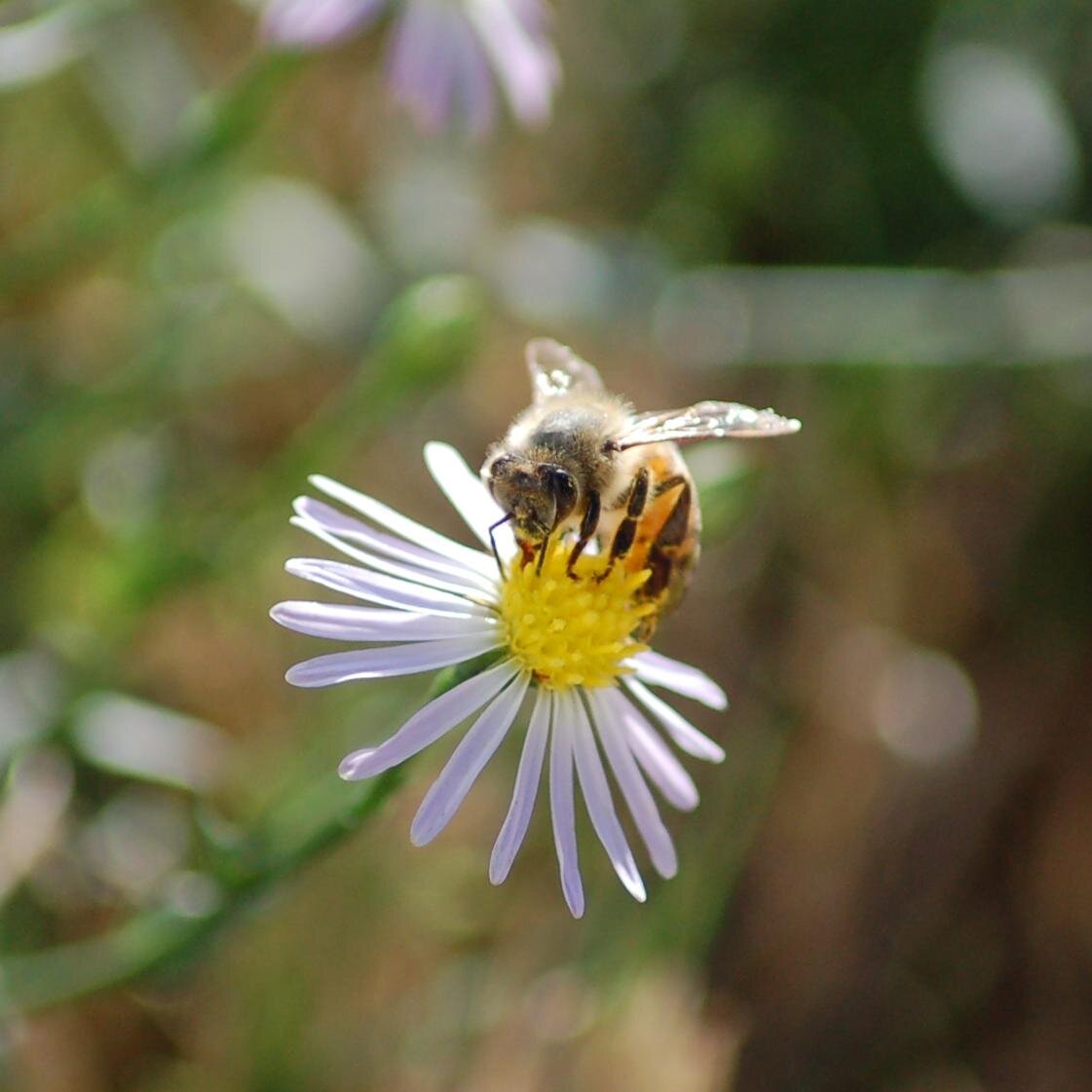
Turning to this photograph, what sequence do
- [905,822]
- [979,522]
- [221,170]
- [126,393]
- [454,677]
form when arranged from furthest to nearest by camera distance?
[979,522], [905,822], [221,170], [126,393], [454,677]

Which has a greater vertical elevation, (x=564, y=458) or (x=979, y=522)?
(x=564, y=458)

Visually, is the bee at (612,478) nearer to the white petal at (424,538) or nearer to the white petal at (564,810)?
the white petal at (424,538)

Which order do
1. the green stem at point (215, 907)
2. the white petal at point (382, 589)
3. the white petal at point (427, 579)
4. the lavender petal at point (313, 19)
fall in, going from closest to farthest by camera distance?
the white petal at point (382, 589) < the green stem at point (215, 907) < the white petal at point (427, 579) < the lavender petal at point (313, 19)

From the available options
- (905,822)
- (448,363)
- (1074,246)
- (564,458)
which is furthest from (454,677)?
(1074,246)

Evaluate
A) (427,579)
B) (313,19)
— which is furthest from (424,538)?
(313,19)

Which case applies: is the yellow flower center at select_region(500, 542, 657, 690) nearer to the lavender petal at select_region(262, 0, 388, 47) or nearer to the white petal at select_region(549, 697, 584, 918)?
the white petal at select_region(549, 697, 584, 918)

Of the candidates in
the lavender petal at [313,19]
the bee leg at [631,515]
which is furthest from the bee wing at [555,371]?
the lavender petal at [313,19]

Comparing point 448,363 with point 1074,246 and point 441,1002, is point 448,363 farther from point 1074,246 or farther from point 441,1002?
point 1074,246
